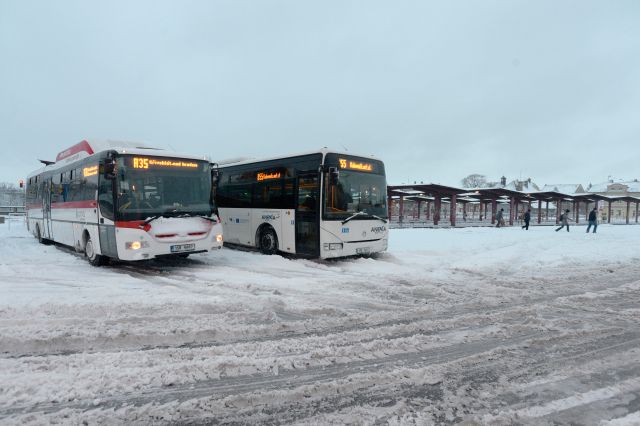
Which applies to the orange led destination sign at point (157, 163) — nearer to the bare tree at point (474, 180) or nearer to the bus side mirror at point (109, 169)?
the bus side mirror at point (109, 169)

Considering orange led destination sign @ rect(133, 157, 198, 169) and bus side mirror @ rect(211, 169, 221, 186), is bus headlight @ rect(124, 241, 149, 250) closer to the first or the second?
orange led destination sign @ rect(133, 157, 198, 169)

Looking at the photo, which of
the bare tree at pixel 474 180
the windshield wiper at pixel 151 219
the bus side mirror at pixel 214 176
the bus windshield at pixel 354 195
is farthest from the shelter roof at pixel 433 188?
the bare tree at pixel 474 180

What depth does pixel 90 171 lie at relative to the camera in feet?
33.2

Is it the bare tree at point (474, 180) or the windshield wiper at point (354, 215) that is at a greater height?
the bare tree at point (474, 180)

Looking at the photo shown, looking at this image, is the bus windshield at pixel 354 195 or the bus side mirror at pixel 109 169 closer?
the bus side mirror at pixel 109 169

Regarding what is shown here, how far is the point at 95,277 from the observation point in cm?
843

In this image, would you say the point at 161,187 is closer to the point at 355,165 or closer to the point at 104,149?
the point at 104,149

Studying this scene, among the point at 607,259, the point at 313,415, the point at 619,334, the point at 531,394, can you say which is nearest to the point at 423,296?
the point at 619,334

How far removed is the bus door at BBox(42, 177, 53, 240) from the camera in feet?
45.3

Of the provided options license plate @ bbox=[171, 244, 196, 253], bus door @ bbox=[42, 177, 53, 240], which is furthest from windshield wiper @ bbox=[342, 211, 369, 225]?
bus door @ bbox=[42, 177, 53, 240]

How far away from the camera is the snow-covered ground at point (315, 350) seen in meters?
3.17

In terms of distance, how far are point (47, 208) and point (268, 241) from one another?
8655 mm

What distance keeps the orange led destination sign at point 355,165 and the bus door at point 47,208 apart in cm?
1050

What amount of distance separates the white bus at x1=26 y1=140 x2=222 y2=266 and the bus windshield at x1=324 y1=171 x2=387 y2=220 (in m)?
3.13
